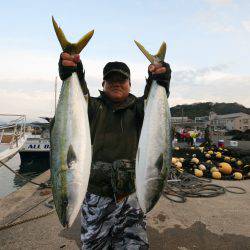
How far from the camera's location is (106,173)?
10.2ft

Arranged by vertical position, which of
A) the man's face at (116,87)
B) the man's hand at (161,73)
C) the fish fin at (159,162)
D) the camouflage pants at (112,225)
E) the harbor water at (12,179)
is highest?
the man's hand at (161,73)

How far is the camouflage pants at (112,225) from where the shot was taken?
3.21 meters

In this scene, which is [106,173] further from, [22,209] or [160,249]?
[22,209]

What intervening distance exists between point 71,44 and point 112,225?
6.14 ft

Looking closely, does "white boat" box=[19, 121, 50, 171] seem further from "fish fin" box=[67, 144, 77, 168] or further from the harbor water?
"fish fin" box=[67, 144, 77, 168]

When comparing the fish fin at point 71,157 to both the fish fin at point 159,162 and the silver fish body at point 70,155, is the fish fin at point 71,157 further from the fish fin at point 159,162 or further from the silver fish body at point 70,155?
the fish fin at point 159,162

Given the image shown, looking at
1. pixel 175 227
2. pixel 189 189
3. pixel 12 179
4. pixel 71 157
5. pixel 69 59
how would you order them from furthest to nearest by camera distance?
pixel 12 179 → pixel 189 189 → pixel 175 227 → pixel 69 59 → pixel 71 157

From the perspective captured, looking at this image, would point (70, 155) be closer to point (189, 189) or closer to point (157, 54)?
point (157, 54)

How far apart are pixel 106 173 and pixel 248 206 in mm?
4769

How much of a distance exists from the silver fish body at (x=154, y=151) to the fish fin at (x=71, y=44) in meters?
0.71

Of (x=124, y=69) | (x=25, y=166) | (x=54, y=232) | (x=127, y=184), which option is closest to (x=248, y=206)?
(x=54, y=232)

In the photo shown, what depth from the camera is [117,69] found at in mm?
3129

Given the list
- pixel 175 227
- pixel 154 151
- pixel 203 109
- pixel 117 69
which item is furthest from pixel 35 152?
pixel 203 109

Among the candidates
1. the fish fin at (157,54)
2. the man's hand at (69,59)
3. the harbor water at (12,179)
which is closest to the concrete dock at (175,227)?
the fish fin at (157,54)
